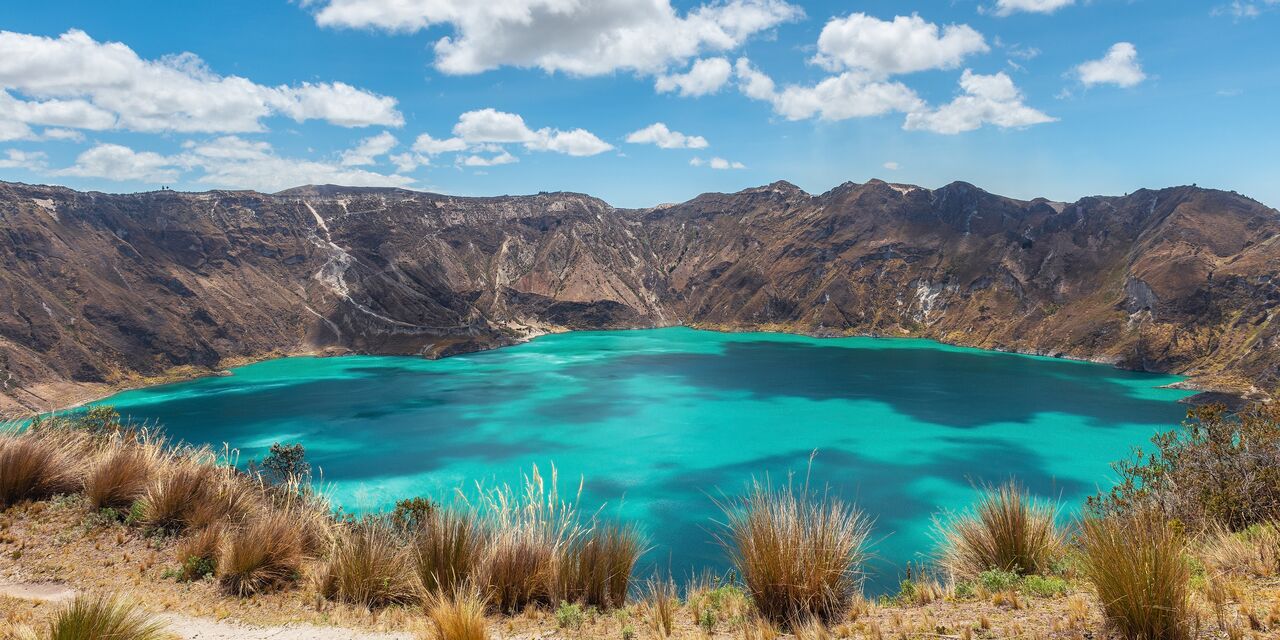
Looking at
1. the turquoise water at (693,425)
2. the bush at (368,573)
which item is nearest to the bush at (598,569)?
the bush at (368,573)

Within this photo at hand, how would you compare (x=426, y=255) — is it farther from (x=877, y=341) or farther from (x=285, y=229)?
(x=877, y=341)

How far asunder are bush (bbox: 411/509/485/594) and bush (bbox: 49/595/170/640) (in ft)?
10.2

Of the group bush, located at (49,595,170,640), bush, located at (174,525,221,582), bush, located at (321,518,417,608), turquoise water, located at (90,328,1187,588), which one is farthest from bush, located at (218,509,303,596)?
turquoise water, located at (90,328,1187,588)

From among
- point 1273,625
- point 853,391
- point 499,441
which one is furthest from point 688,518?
point 853,391

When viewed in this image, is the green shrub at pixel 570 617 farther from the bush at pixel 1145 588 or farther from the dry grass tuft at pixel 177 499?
the dry grass tuft at pixel 177 499

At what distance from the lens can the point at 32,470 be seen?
10281mm

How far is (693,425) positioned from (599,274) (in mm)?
102662

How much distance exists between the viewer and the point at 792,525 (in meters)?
6.96

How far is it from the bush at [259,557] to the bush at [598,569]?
13.6 feet

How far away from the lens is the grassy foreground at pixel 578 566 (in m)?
5.49

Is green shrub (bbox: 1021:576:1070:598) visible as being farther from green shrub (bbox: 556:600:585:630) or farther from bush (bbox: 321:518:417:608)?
bush (bbox: 321:518:417:608)

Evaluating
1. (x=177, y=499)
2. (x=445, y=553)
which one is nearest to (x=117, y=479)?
(x=177, y=499)

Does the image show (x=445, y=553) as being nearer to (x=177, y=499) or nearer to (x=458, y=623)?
(x=458, y=623)

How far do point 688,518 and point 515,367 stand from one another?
5932 cm
